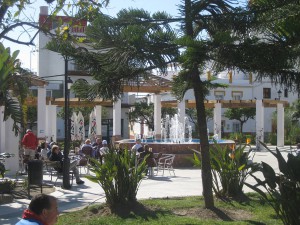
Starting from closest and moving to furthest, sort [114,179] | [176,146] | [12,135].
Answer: [114,179], [12,135], [176,146]

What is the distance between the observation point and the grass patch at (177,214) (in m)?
7.86

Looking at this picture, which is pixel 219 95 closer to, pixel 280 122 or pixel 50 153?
pixel 280 122

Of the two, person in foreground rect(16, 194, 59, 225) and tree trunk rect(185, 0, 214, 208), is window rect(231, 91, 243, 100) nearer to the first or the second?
tree trunk rect(185, 0, 214, 208)

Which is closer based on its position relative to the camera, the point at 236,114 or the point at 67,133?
the point at 67,133

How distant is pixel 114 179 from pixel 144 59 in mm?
2299

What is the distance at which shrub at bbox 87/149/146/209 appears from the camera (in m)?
8.62

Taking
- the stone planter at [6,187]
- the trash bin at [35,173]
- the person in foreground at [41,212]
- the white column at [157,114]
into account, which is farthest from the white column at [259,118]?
the person in foreground at [41,212]

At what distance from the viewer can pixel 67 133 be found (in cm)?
1305

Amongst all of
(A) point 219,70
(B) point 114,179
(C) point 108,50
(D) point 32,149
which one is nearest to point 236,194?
(B) point 114,179

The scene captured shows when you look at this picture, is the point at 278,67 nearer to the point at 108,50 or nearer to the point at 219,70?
the point at 219,70

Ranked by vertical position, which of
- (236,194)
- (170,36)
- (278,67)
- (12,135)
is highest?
(170,36)

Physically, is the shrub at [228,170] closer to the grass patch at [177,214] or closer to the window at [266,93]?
the grass patch at [177,214]

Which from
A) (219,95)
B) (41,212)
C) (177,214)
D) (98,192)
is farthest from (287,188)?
(219,95)

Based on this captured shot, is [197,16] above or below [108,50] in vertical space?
above
